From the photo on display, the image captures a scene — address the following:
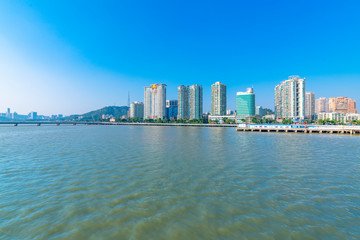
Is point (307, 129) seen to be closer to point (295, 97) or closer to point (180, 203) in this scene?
point (180, 203)

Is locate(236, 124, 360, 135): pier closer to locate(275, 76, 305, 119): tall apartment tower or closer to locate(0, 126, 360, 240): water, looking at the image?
locate(0, 126, 360, 240): water

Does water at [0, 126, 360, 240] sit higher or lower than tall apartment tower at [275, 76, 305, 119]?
lower

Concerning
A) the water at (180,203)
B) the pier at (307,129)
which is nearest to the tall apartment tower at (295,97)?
the pier at (307,129)

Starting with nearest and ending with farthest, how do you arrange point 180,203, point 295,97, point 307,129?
point 180,203 → point 307,129 → point 295,97

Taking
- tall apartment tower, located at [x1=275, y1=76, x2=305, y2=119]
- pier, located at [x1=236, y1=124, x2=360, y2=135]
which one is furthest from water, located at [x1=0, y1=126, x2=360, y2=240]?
tall apartment tower, located at [x1=275, y1=76, x2=305, y2=119]

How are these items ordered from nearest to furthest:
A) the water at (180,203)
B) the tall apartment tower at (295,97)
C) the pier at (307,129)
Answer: the water at (180,203), the pier at (307,129), the tall apartment tower at (295,97)

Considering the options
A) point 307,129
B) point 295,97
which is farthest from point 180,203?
point 295,97

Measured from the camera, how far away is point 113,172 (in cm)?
1728

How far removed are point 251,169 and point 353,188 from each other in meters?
7.87

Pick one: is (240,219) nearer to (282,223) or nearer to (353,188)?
(282,223)

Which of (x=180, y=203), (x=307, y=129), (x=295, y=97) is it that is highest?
(x=295, y=97)

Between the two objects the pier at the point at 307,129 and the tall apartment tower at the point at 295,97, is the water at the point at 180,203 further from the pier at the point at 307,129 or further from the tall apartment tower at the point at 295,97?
the tall apartment tower at the point at 295,97

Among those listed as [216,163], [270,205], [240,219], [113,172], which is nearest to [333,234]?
[270,205]

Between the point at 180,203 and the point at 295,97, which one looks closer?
the point at 180,203
